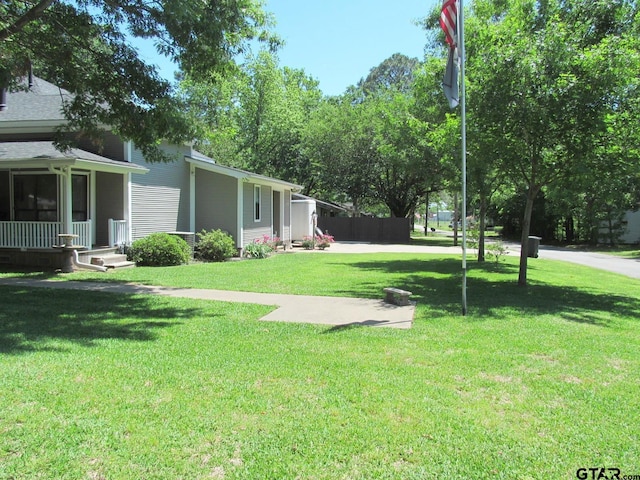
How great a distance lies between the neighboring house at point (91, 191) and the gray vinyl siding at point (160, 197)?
3 cm

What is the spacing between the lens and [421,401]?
412 cm

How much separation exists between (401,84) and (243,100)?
15079mm

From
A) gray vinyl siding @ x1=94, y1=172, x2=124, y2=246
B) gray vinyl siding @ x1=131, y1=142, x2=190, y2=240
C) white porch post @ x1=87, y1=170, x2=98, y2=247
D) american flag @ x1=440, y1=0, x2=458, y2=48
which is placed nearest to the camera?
american flag @ x1=440, y1=0, x2=458, y2=48

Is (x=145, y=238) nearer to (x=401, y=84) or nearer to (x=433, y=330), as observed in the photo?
(x=433, y=330)

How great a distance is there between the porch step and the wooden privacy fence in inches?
881

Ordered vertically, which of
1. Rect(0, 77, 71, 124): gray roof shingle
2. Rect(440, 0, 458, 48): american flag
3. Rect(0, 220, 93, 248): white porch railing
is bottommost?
Rect(0, 220, 93, 248): white porch railing

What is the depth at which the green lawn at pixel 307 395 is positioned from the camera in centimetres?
313

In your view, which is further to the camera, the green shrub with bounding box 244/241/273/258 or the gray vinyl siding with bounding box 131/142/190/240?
the green shrub with bounding box 244/241/273/258

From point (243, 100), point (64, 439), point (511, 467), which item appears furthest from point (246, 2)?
point (243, 100)

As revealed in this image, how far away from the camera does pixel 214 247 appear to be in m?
16.9

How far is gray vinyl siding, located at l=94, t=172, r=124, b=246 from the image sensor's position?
50.1 feet

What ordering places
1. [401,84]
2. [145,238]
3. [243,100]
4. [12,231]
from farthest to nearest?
1. [401,84]
2. [243,100]
3. [145,238]
4. [12,231]

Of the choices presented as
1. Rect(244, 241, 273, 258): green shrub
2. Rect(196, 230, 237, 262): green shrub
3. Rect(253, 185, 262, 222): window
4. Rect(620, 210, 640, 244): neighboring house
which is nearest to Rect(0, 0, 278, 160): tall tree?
Rect(196, 230, 237, 262): green shrub

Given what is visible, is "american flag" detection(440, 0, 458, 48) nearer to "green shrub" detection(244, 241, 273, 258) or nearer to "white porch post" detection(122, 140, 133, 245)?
"white porch post" detection(122, 140, 133, 245)
